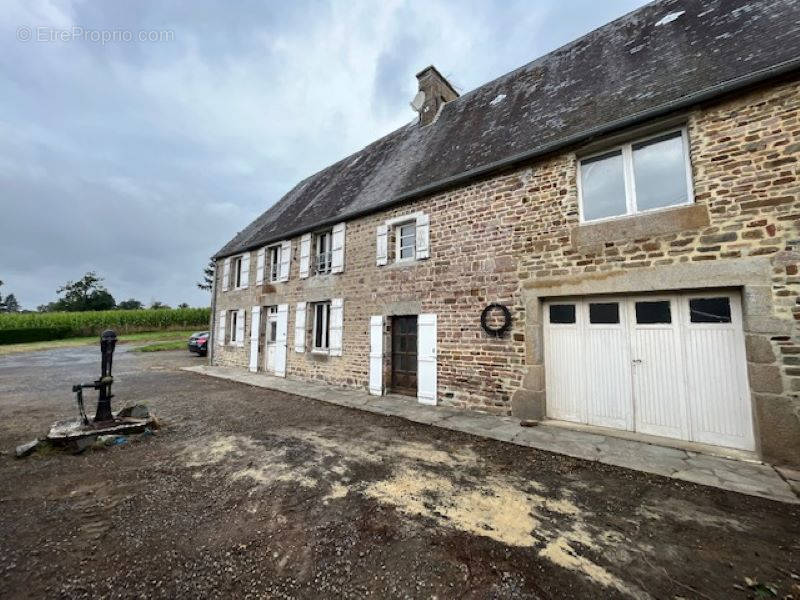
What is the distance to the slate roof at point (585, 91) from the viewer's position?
471 centimetres

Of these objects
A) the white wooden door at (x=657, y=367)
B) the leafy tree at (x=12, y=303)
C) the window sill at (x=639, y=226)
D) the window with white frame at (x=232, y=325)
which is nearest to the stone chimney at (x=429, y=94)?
the window sill at (x=639, y=226)

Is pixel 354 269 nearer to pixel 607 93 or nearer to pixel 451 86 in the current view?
pixel 607 93

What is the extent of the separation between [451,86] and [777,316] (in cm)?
1032

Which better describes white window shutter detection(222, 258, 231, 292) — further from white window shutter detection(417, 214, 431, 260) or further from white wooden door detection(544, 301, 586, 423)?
white wooden door detection(544, 301, 586, 423)

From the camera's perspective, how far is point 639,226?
15.7ft

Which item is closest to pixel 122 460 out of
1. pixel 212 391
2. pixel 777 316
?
pixel 212 391

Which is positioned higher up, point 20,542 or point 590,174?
point 590,174

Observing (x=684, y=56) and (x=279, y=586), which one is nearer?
(x=279, y=586)

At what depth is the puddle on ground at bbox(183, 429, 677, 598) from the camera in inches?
97.5

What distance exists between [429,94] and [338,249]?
5822 mm

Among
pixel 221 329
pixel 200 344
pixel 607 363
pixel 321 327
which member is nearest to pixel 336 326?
pixel 321 327

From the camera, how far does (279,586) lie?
2.08 meters

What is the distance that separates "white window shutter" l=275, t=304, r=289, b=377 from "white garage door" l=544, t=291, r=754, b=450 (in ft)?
24.9

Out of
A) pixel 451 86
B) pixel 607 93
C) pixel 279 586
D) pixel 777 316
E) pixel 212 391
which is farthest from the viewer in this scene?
pixel 451 86
